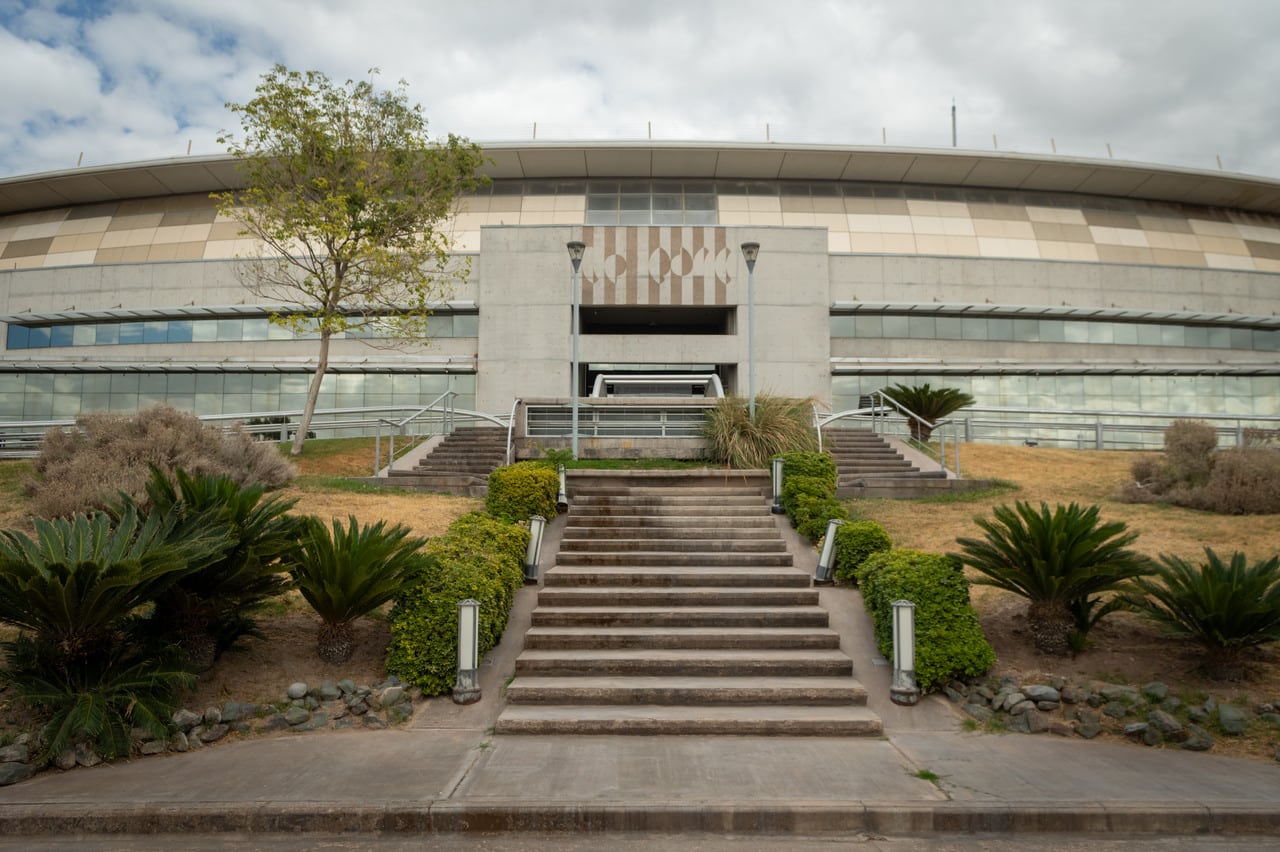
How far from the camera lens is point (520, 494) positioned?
11.0 metres

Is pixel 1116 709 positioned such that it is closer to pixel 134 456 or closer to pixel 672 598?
pixel 672 598

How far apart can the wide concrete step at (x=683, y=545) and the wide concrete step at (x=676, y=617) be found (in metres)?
1.67

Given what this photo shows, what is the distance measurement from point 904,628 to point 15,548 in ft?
24.0

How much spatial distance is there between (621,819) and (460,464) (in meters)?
12.6

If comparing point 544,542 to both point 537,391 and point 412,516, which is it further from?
point 537,391

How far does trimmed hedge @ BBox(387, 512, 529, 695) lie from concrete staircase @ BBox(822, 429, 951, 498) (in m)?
7.24

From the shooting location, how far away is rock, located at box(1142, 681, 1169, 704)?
694 cm

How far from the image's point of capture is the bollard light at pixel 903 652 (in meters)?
7.25

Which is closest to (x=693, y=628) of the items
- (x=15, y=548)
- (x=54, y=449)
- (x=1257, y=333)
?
(x=15, y=548)

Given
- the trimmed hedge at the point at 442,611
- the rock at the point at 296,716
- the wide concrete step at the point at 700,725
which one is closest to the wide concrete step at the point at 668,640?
the trimmed hedge at the point at 442,611

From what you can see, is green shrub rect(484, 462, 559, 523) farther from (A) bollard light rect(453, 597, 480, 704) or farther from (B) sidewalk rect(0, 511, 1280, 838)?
(B) sidewalk rect(0, 511, 1280, 838)

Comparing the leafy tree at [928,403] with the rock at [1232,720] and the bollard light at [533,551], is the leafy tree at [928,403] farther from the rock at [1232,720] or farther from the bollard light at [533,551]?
the rock at [1232,720]

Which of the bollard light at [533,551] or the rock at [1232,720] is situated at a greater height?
the bollard light at [533,551]

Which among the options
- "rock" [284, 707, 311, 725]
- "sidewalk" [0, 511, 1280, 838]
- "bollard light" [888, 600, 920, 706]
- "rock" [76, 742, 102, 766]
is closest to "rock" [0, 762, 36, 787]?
"sidewalk" [0, 511, 1280, 838]
